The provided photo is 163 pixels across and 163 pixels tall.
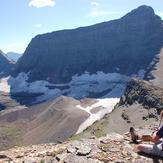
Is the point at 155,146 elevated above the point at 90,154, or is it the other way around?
the point at 155,146

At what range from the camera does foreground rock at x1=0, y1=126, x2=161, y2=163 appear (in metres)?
22.8

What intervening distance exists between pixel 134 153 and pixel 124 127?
135 m

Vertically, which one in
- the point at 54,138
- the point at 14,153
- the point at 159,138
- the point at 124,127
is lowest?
the point at 54,138

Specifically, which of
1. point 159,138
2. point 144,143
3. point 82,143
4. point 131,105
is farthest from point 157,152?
point 131,105

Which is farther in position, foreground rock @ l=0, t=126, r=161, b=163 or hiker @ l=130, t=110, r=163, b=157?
hiker @ l=130, t=110, r=163, b=157

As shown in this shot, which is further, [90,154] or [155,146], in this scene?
[90,154]

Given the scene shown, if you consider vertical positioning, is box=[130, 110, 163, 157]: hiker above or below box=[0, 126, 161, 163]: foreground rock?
above

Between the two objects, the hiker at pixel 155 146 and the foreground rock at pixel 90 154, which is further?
the hiker at pixel 155 146

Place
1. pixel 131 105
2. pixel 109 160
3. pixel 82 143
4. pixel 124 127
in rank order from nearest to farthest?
pixel 109 160 < pixel 82 143 < pixel 124 127 < pixel 131 105

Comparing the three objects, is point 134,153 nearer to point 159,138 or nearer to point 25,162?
point 159,138

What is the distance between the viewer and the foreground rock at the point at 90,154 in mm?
22797

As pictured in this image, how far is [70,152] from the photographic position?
2362 cm

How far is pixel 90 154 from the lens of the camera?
2333cm

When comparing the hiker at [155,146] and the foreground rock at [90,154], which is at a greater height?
the hiker at [155,146]
